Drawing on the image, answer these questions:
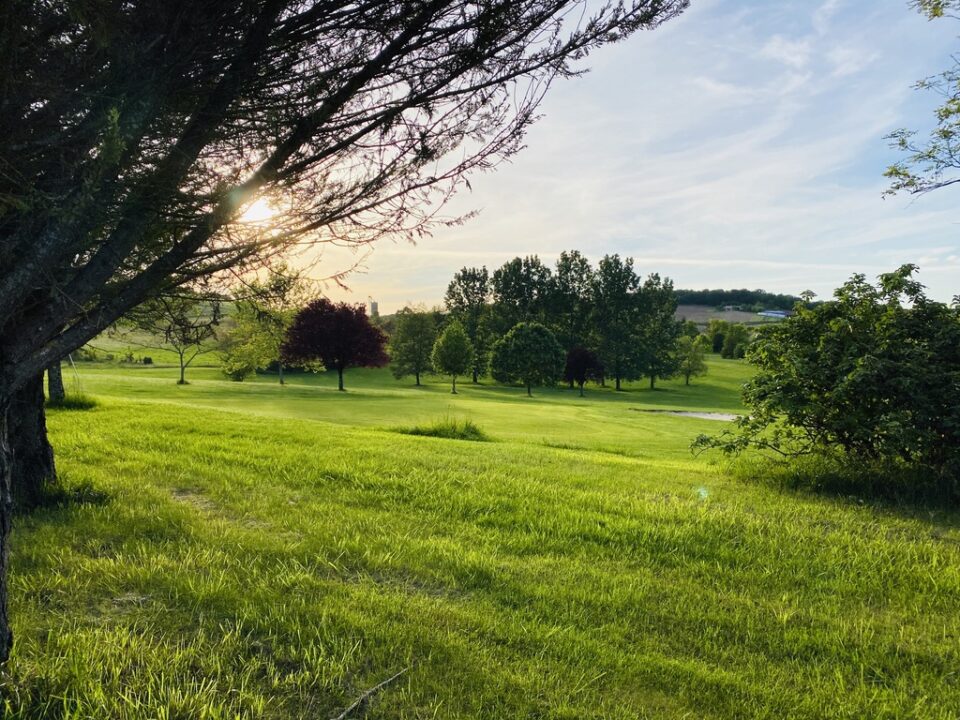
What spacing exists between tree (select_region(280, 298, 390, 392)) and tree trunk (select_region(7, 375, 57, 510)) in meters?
31.4

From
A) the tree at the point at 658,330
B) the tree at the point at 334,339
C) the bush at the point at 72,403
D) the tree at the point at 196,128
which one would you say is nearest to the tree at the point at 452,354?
the tree at the point at 334,339

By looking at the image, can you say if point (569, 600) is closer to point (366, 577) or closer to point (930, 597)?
point (366, 577)

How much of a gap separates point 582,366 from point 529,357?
23.0 feet

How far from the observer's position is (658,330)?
195ft

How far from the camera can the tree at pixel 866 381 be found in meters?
6.57

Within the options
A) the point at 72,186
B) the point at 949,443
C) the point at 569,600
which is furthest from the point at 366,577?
the point at 949,443

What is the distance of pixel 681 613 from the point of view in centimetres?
353

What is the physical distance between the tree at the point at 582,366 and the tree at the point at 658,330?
22.8 ft

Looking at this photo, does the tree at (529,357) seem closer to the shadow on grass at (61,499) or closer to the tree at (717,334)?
the shadow on grass at (61,499)

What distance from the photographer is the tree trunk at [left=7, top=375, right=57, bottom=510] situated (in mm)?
5352

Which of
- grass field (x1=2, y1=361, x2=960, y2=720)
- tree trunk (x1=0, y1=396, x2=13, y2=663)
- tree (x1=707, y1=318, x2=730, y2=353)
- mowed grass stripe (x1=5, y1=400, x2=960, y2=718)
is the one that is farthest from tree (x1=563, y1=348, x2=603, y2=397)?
tree trunk (x1=0, y1=396, x2=13, y2=663)

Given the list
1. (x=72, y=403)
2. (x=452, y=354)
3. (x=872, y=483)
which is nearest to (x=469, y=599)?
(x=872, y=483)

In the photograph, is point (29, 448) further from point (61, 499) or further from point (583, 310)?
point (583, 310)

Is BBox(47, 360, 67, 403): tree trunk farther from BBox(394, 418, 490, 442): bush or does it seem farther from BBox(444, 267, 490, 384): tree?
BBox(444, 267, 490, 384): tree
